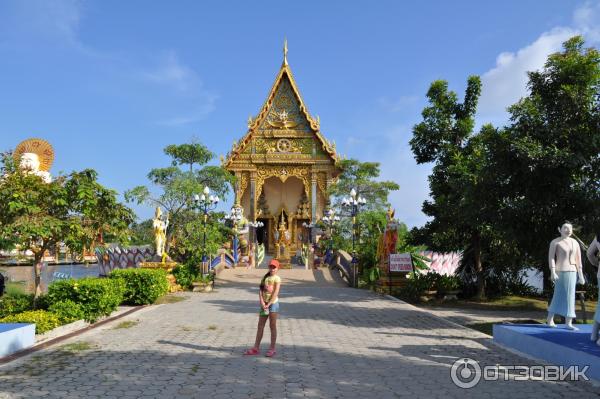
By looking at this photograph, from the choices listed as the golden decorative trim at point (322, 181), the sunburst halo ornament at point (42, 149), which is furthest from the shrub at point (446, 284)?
the sunburst halo ornament at point (42, 149)

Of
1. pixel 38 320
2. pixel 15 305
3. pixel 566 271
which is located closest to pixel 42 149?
pixel 15 305

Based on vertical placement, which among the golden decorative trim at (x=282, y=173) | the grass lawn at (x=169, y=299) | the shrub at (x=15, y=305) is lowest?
the grass lawn at (x=169, y=299)

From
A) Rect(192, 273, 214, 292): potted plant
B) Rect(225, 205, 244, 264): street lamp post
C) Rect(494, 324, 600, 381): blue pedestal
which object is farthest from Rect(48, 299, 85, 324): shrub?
Rect(225, 205, 244, 264): street lamp post

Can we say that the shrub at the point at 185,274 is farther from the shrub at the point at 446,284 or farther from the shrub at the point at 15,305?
the shrub at the point at 446,284

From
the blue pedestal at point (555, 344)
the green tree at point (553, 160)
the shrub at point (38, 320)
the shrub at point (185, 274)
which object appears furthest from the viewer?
the shrub at point (185, 274)

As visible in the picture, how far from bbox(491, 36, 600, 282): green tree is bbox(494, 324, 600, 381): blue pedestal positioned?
8.48ft

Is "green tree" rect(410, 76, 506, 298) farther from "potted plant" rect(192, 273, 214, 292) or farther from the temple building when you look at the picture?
the temple building

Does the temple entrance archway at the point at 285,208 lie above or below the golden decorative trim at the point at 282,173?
below

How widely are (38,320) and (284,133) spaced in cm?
2670

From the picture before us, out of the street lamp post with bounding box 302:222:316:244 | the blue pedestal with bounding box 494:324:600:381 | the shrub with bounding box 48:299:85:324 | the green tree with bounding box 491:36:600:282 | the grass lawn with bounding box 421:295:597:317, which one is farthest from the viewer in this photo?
the street lamp post with bounding box 302:222:316:244

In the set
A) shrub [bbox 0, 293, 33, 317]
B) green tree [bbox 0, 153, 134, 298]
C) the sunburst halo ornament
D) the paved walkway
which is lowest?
the paved walkway

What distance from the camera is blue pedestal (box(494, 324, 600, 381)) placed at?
5.32 metres

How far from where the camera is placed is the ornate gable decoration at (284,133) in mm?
32875

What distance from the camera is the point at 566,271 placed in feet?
22.6
